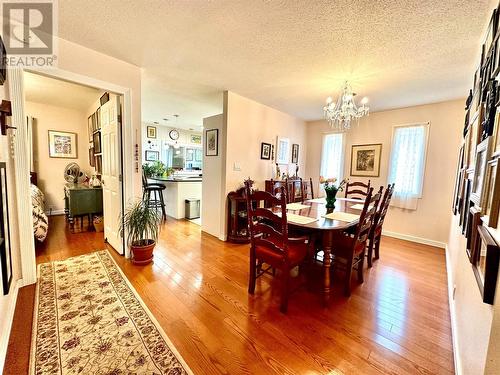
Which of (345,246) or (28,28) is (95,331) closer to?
(345,246)

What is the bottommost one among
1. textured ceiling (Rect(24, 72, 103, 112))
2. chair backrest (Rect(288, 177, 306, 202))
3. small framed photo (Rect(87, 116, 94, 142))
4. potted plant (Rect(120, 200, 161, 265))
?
potted plant (Rect(120, 200, 161, 265))

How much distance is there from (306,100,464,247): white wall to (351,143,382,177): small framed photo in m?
0.08

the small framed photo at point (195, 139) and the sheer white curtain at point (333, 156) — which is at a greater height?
the small framed photo at point (195, 139)

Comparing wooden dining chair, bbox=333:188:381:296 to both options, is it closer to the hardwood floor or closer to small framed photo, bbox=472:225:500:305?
the hardwood floor

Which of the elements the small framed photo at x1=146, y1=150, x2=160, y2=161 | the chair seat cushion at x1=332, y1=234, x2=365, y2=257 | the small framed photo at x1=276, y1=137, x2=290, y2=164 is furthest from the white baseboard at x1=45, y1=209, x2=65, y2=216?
the chair seat cushion at x1=332, y1=234, x2=365, y2=257

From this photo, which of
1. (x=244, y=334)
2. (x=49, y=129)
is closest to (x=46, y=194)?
(x=49, y=129)

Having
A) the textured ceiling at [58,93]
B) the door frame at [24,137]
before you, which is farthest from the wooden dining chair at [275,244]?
the textured ceiling at [58,93]

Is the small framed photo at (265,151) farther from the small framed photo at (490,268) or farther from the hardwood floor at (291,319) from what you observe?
the small framed photo at (490,268)

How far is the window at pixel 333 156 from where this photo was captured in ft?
15.3

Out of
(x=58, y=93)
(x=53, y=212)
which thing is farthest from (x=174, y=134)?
(x=53, y=212)

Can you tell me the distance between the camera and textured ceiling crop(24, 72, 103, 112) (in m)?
3.32

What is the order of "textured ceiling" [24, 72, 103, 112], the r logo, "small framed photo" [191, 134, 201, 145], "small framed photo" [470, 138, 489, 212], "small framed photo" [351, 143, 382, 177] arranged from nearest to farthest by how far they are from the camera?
"small framed photo" [470, 138, 489, 212], the r logo, "textured ceiling" [24, 72, 103, 112], "small framed photo" [351, 143, 382, 177], "small framed photo" [191, 134, 201, 145]

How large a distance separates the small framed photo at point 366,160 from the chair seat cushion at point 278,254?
9.99 ft

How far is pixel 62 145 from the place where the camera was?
15.9ft
